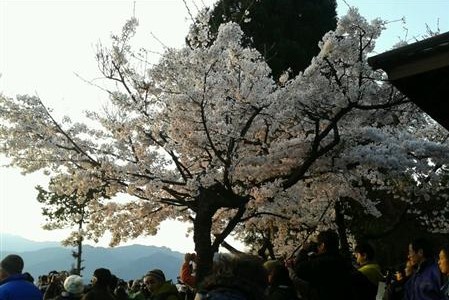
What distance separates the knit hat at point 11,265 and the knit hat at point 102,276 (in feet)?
2.26

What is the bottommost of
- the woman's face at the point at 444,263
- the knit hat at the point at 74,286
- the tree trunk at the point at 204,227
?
the knit hat at the point at 74,286

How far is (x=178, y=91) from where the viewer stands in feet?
35.1

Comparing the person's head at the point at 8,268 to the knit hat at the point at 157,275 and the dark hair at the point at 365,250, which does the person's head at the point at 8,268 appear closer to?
the knit hat at the point at 157,275

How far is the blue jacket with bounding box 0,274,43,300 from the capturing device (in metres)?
4.94

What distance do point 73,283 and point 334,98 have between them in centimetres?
647

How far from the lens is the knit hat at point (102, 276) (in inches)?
205

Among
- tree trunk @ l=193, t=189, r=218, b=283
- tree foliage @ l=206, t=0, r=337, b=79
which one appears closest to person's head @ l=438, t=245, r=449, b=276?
tree trunk @ l=193, t=189, r=218, b=283

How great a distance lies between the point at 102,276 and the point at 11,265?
32.2 inches

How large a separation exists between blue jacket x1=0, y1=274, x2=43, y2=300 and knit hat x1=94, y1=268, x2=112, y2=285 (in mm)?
544

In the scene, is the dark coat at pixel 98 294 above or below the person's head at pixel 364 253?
below

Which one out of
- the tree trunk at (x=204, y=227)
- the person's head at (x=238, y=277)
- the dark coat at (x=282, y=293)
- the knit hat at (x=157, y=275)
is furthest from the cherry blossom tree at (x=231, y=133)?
the person's head at (x=238, y=277)

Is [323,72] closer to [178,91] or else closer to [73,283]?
[178,91]

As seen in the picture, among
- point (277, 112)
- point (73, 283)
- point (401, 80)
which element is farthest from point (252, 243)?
point (401, 80)

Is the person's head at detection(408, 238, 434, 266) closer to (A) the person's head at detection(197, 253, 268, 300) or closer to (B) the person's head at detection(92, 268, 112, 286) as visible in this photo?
(B) the person's head at detection(92, 268, 112, 286)
